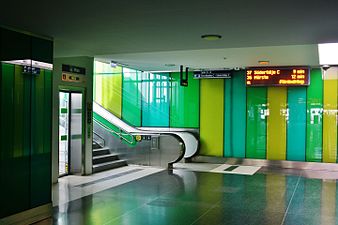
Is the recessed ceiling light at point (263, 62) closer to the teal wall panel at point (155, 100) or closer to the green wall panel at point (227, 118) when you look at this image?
the green wall panel at point (227, 118)

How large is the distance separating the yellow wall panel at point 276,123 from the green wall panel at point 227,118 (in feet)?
3.98

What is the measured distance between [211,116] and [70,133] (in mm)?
4977

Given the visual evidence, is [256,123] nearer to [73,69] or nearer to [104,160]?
[104,160]

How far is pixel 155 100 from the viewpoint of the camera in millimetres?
13180

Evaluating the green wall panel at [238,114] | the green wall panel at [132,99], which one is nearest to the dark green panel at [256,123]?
Result: the green wall panel at [238,114]

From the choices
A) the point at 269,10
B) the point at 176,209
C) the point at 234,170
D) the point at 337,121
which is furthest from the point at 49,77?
the point at 337,121

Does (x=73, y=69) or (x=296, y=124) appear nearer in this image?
(x=73, y=69)

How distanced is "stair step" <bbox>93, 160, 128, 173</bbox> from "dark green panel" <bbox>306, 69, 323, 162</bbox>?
5.48 metres

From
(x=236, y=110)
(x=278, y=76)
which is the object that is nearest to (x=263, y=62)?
(x=278, y=76)

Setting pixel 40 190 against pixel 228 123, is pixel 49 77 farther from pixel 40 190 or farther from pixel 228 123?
pixel 228 123

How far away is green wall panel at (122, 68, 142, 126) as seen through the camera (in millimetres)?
13352

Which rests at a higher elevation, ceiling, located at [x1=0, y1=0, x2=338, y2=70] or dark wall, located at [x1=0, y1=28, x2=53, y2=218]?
ceiling, located at [x1=0, y1=0, x2=338, y2=70]

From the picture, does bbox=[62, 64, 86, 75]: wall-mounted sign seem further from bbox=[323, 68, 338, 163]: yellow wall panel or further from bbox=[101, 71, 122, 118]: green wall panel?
bbox=[323, 68, 338, 163]: yellow wall panel

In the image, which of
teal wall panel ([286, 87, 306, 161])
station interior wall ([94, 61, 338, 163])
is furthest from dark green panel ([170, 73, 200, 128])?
teal wall panel ([286, 87, 306, 161])
